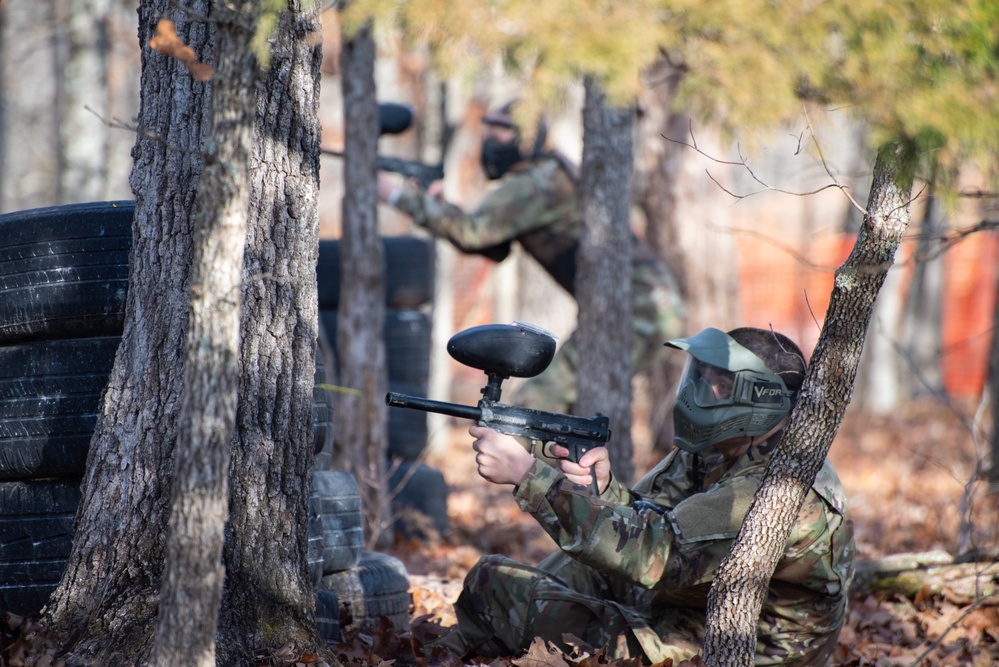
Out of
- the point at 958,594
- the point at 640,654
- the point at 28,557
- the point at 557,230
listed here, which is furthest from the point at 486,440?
the point at 557,230

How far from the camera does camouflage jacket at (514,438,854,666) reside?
321cm

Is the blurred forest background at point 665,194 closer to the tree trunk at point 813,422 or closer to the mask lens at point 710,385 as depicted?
the tree trunk at point 813,422

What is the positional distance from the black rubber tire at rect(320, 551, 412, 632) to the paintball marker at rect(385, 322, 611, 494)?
1.08 m

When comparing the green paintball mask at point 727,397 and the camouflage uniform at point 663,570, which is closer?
the camouflage uniform at point 663,570

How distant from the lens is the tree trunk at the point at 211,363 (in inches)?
89.7

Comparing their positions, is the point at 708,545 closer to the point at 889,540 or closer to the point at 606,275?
the point at 606,275

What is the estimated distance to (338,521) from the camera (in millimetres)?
4000

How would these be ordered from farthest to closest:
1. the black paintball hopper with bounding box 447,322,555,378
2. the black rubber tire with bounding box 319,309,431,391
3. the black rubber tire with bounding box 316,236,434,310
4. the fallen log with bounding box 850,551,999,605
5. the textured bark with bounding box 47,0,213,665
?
the black rubber tire with bounding box 316,236,434,310, the black rubber tire with bounding box 319,309,431,391, the fallen log with bounding box 850,551,999,605, the black paintball hopper with bounding box 447,322,555,378, the textured bark with bounding box 47,0,213,665

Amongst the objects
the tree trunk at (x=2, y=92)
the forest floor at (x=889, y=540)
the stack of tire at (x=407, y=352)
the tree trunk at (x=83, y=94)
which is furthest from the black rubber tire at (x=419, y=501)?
the tree trunk at (x=2, y=92)

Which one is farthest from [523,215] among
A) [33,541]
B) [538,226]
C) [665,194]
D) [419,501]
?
[33,541]

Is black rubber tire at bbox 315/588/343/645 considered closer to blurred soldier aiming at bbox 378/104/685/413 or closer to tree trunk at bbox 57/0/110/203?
blurred soldier aiming at bbox 378/104/685/413

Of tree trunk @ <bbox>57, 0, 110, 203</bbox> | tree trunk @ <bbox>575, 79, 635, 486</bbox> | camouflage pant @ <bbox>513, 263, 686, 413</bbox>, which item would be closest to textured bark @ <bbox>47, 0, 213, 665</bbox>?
tree trunk @ <bbox>575, 79, 635, 486</bbox>

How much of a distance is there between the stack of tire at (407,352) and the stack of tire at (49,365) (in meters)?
3.05

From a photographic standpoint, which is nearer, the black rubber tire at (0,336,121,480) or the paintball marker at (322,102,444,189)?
the black rubber tire at (0,336,121,480)
